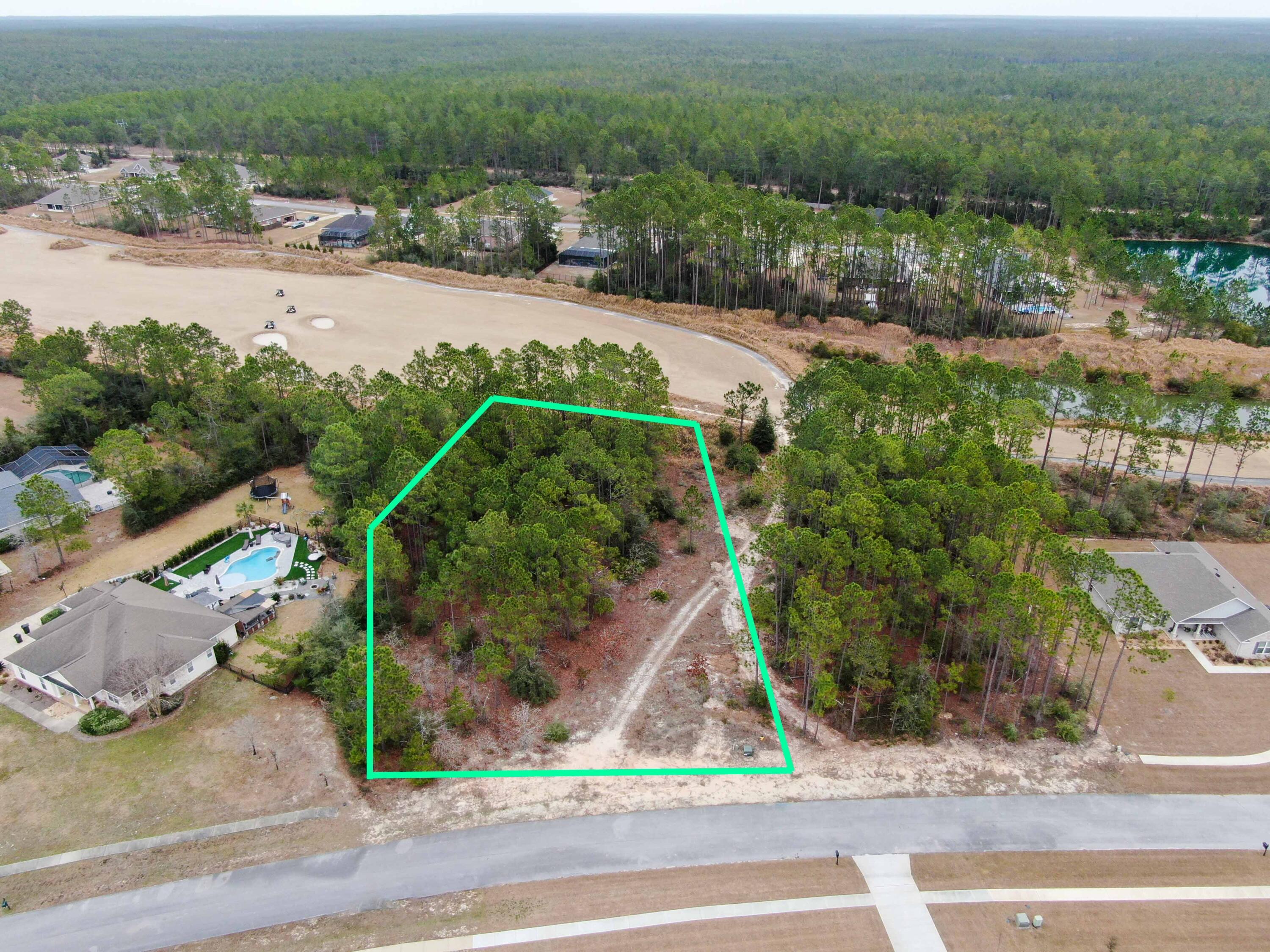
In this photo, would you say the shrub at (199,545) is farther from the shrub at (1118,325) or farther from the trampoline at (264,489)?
the shrub at (1118,325)

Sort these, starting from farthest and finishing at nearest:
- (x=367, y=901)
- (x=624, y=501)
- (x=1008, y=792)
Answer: (x=624, y=501), (x=1008, y=792), (x=367, y=901)

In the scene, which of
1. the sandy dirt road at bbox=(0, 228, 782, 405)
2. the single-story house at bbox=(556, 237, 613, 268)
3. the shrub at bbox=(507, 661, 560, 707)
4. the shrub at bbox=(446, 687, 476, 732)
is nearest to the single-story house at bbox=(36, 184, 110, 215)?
the sandy dirt road at bbox=(0, 228, 782, 405)

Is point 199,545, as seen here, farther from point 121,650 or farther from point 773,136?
point 773,136

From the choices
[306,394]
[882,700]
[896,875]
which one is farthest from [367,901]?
[306,394]


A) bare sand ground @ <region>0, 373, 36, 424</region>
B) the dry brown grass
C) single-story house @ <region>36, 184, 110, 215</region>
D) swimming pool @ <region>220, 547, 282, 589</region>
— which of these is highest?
single-story house @ <region>36, 184, 110, 215</region>

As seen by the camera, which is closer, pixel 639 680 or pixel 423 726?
pixel 423 726

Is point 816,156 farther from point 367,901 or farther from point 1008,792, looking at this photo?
point 367,901

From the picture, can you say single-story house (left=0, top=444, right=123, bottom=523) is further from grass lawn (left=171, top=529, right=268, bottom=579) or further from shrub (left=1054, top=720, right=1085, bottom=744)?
shrub (left=1054, top=720, right=1085, bottom=744)

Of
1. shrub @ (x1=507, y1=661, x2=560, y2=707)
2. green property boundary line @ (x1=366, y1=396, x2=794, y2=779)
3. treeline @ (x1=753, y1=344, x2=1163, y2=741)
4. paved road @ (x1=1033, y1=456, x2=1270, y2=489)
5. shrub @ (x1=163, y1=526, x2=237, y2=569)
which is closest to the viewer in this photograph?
green property boundary line @ (x1=366, y1=396, x2=794, y2=779)
